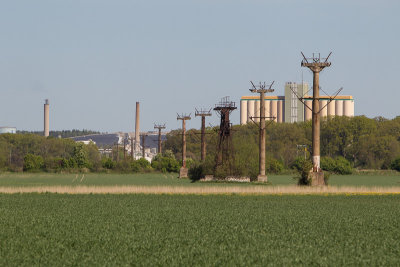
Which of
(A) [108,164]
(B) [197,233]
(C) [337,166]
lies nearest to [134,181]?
(A) [108,164]

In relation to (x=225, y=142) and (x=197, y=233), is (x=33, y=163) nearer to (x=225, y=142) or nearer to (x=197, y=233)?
(x=225, y=142)

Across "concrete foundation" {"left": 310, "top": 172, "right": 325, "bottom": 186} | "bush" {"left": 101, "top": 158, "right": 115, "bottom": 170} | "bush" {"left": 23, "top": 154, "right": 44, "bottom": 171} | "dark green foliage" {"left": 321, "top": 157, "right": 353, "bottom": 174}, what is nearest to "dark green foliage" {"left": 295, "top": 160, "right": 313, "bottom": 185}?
"concrete foundation" {"left": 310, "top": 172, "right": 325, "bottom": 186}

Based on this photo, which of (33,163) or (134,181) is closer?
(134,181)

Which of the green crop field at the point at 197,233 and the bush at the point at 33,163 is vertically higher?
the bush at the point at 33,163

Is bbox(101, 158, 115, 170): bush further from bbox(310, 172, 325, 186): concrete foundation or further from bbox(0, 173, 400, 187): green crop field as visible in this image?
bbox(310, 172, 325, 186): concrete foundation

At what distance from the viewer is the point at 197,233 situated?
3278cm

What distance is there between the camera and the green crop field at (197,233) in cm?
2570

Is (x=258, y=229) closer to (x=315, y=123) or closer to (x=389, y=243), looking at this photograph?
(x=389, y=243)

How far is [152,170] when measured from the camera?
163 m

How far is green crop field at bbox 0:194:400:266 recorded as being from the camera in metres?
25.7

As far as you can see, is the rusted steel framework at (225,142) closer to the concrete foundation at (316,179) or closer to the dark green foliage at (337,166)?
the concrete foundation at (316,179)

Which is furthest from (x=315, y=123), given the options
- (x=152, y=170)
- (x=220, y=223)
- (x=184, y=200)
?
(x=152, y=170)

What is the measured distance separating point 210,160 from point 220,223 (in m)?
62.2

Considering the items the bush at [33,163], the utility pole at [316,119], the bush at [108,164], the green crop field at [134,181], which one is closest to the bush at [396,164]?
the green crop field at [134,181]
